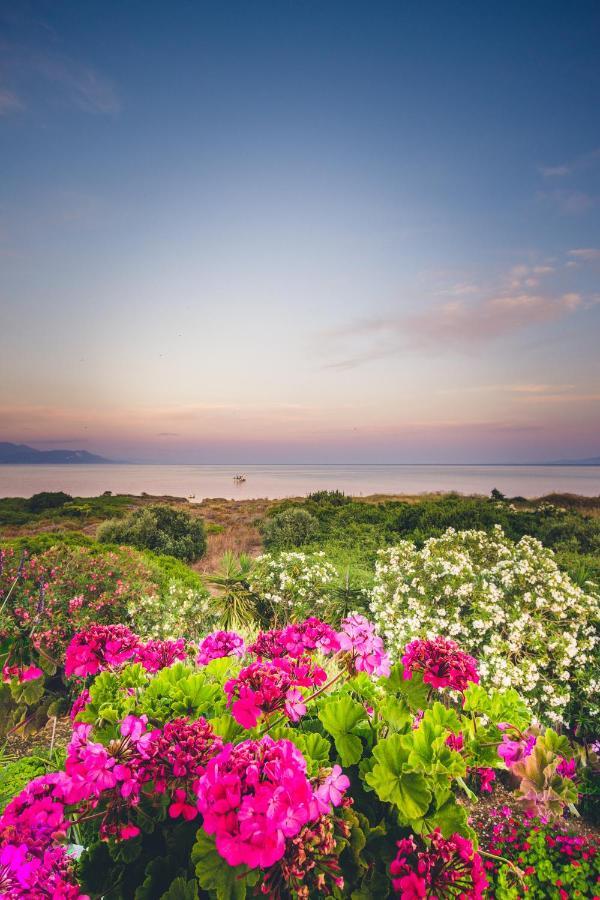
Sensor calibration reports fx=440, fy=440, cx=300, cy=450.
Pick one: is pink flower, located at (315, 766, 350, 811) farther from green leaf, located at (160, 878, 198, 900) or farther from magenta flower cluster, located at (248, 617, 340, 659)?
magenta flower cluster, located at (248, 617, 340, 659)

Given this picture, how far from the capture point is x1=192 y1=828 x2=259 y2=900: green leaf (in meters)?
1.13

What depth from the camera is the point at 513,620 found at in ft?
14.6

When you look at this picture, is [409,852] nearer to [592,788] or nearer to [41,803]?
[41,803]

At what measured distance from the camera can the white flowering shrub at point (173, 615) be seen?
608 cm

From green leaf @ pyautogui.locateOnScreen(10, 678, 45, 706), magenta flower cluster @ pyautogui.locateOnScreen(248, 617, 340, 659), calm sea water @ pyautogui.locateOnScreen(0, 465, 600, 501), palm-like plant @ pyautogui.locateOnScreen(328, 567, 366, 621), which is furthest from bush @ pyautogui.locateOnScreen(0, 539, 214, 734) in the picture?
calm sea water @ pyautogui.locateOnScreen(0, 465, 600, 501)

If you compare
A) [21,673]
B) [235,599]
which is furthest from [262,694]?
[235,599]

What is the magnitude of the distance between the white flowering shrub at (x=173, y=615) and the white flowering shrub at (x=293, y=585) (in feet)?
2.78

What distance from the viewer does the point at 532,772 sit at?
6.10 feet

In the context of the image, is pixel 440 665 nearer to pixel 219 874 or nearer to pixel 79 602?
pixel 219 874

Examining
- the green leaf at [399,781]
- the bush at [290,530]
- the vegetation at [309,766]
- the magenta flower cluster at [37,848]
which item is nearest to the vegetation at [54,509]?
the bush at [290,530]

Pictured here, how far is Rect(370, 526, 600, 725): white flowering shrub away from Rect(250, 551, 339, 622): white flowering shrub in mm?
1200

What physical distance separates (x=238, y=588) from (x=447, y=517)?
6.05 metres

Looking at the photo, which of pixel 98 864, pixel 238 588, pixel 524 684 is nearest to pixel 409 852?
pixel 98 864

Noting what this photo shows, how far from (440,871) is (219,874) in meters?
0.62
